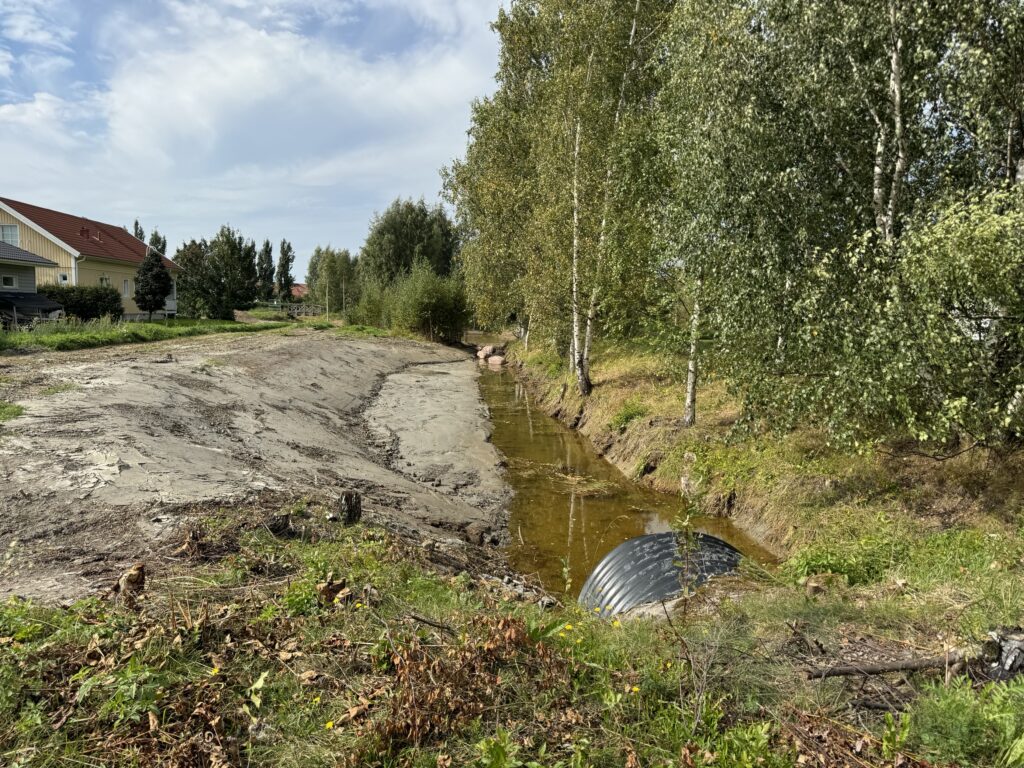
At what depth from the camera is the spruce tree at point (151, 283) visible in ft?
140

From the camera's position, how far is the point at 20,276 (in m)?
33.5

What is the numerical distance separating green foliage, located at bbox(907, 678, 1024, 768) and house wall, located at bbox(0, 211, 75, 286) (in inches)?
1878

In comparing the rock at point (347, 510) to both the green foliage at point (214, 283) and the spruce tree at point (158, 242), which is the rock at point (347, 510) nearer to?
the green foliage at point (214, 283)

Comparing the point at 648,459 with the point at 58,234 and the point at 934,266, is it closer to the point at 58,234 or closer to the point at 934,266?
the point at 934,266

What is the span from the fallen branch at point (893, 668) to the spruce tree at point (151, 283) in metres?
48.5

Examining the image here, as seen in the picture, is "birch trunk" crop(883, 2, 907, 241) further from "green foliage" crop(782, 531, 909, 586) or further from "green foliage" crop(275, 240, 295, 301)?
"green foliage" crop(275, 240, 295, 301)

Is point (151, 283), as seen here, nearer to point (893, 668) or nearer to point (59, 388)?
point (59, 388)

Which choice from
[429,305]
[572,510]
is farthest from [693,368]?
[429,305]

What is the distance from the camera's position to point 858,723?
13.4 feet

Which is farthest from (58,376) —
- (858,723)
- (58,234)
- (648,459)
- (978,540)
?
(58,234)

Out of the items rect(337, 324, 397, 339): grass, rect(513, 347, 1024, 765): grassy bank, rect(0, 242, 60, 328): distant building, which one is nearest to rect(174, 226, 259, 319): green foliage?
rect(337, 324, 397, 339): grass

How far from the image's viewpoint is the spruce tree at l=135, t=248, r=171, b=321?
42.8 m

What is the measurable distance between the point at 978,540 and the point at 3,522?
12.4 meters

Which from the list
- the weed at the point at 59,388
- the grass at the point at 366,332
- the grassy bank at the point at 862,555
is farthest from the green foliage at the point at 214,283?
the grassy bank at the point at 862,555
